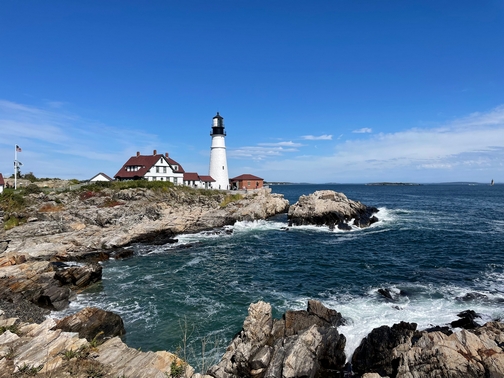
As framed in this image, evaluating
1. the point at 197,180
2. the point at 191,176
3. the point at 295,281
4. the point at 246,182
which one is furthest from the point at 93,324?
the point at 246,182

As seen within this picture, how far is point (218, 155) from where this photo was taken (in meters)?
70.0

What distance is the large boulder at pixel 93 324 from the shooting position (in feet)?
47.9

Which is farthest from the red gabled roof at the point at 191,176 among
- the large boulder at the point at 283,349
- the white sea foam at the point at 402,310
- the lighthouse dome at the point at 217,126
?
the large boulder at the point at 283,349

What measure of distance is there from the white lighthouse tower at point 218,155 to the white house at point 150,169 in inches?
326

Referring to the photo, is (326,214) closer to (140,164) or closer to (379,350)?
(379,350)

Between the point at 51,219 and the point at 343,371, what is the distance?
119ft

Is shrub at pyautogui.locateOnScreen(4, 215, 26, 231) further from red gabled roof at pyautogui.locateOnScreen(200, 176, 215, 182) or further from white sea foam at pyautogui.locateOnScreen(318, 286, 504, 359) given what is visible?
red gabled roof at pyautogui.locateOnScreen(200, 176, 215, 182)

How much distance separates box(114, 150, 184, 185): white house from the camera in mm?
62344

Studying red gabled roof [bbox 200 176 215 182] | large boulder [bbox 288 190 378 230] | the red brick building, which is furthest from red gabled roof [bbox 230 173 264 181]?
large boulder [bbox 288 190 378 230]

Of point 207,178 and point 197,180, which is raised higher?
point 207,178

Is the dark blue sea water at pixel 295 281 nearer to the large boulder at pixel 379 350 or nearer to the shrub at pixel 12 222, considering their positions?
the large boulder at pixel 379 350

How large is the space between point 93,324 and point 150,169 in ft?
165

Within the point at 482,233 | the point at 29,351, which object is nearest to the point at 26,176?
the point at 29,351

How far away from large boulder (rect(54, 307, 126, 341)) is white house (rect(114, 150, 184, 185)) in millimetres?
46857
